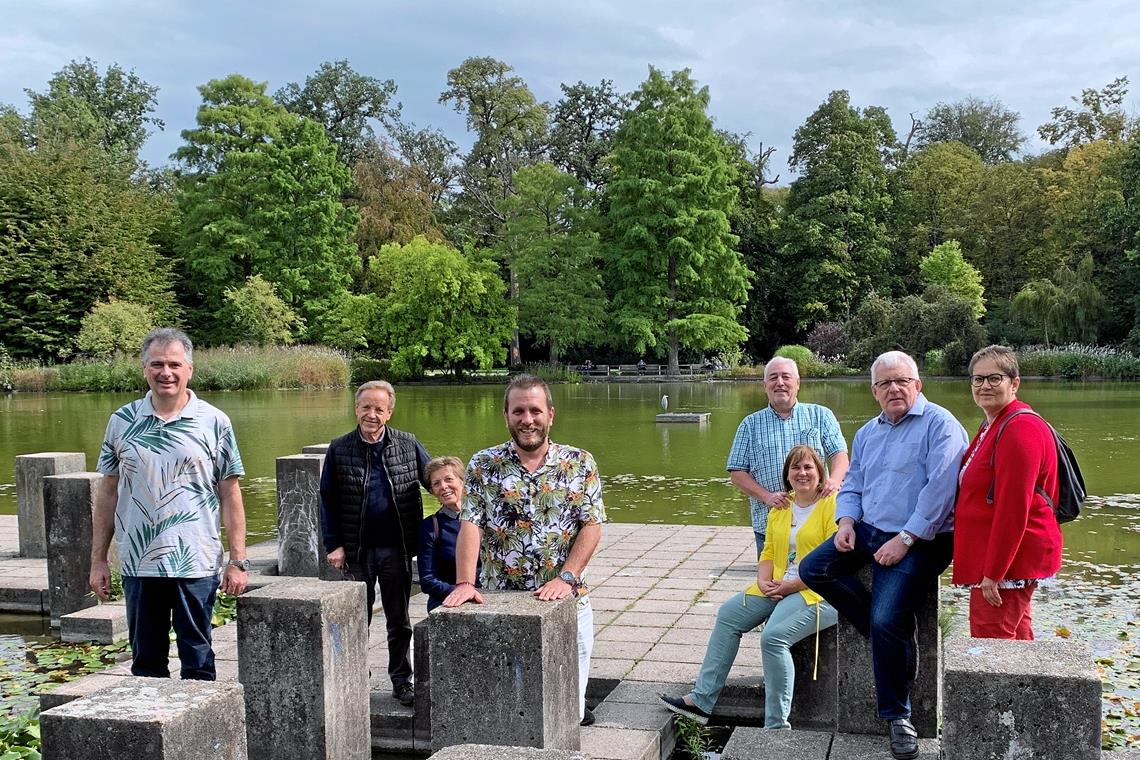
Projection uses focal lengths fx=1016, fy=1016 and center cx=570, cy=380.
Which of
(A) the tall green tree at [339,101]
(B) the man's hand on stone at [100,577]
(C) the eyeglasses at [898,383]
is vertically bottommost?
(B) the man's hand on stone at [100,577]

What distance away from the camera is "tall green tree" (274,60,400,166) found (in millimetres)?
58688

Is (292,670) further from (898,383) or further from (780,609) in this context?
(898,383)

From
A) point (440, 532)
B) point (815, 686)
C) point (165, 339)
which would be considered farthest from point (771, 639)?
point (165, 339)

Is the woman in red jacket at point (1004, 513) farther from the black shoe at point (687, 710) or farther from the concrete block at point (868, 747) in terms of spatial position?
the black shoe at point (687, 710)

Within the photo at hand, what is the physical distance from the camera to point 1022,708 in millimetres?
3023

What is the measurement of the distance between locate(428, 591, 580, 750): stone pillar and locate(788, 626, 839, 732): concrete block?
146cm

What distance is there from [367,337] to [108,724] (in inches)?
1734

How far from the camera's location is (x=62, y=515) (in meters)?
6.57

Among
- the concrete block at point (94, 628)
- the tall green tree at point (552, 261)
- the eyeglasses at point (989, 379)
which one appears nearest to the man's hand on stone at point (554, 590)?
the eyeglasses at point (989, 379)

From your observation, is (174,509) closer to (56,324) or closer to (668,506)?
(668,506)

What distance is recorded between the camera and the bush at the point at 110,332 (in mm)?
40062

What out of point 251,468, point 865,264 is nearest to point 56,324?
point 251,468

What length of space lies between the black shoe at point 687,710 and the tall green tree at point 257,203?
4449cm

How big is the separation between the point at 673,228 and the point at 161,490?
1712 inches
